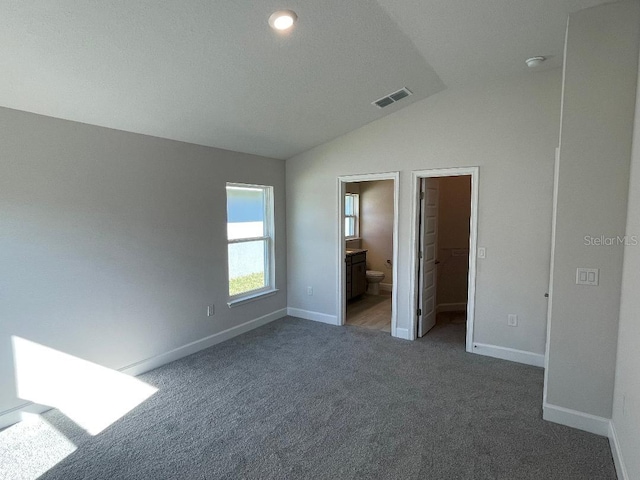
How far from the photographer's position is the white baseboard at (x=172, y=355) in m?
2.58

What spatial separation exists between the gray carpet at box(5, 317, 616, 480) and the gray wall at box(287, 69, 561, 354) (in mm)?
619

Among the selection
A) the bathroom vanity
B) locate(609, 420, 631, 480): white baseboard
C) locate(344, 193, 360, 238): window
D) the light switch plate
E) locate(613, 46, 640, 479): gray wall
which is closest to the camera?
locate(613, 46, 640, 479): gray wall

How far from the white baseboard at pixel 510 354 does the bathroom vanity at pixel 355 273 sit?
2491 millimetres

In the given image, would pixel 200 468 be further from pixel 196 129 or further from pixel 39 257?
pixel 196 129

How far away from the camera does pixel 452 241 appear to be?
5547 millimetres

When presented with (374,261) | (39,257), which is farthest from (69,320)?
(374,261)

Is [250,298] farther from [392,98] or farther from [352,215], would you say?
[352,215]

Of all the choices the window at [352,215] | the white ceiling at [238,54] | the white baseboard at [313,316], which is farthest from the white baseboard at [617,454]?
the window at [352,215]

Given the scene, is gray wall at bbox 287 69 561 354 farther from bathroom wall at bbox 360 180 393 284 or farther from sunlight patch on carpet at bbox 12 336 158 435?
sunlight patch on carpet at bbox 12 336 158 435

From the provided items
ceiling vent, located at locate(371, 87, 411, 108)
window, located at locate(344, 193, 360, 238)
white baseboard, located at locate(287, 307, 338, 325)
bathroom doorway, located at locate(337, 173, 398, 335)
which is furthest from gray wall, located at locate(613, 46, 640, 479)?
window, located at locate(344, 193, 360, 238)

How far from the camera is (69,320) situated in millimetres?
2859

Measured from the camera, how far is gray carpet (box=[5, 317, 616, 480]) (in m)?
2.14

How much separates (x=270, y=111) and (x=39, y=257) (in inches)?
91.6

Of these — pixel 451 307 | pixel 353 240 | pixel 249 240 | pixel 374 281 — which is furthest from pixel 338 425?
pixel 353 240
